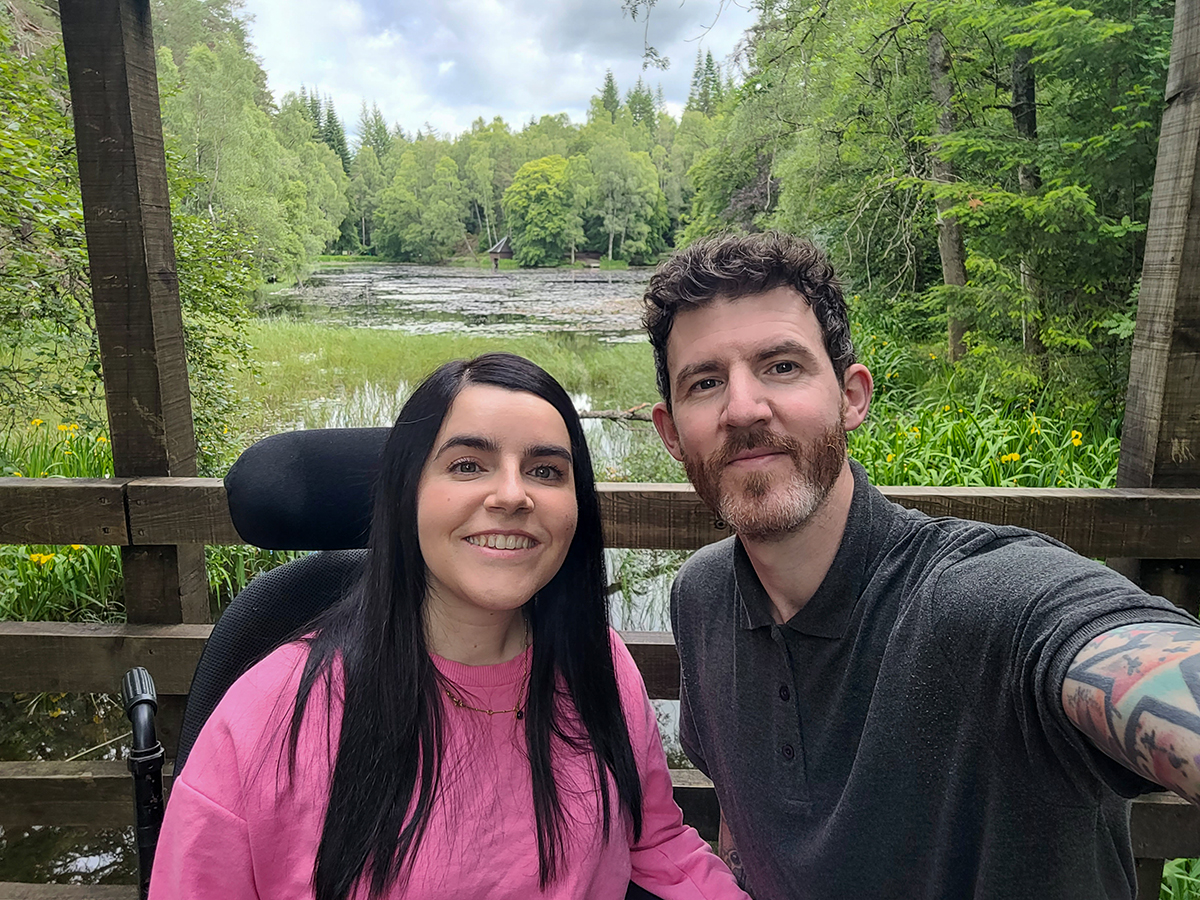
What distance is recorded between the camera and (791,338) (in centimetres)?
113

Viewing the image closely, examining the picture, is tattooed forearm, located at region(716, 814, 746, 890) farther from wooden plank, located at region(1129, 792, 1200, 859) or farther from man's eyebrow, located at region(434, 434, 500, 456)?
wooden plank, located at region(1129, 792, 1200, 859)

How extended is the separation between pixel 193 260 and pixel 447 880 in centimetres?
388

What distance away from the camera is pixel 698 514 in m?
1.65

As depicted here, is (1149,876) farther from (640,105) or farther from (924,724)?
(640,105)

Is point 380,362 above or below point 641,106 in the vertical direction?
below

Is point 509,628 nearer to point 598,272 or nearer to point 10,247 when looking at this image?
point 10,247

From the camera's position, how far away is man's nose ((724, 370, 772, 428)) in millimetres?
1075

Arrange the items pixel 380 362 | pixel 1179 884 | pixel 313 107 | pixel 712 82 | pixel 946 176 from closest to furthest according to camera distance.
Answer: pixel 1179 884
pixel 946 176
pixel 712 82
pixel 380 362
pixel 313 107

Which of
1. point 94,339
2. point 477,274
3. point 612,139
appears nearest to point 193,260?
point 94,339

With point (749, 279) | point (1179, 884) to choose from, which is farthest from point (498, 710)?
point (1179, 884)

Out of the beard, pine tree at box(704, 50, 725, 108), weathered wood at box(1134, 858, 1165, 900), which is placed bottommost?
weathered wood at box(1134, 858, 1165, 900)

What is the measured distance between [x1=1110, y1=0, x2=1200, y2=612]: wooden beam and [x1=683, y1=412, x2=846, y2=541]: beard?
0.97m

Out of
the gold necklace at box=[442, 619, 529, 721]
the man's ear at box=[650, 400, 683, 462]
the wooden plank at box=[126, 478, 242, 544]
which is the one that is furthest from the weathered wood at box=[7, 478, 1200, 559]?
the gold necklace at box=[442, 619, 529, 721]

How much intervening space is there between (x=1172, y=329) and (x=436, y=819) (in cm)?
171
